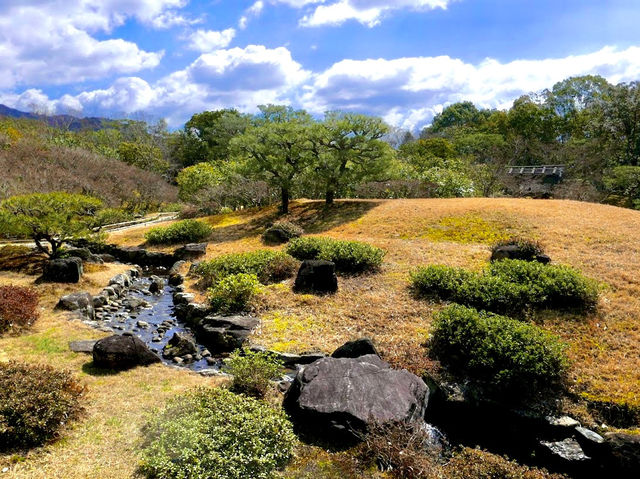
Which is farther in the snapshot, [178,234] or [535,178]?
[535,178]

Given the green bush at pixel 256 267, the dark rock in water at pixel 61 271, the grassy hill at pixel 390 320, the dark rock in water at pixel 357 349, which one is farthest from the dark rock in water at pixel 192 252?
the dark rock in water at pixel 357 349

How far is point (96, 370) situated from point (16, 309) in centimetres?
375

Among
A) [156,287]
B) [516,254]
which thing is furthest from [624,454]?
[156,287]

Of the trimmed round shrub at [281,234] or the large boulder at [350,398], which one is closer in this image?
the large boulder at [350,398]

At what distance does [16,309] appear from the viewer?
390 inches

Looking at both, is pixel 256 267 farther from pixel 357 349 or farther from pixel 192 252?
pixel 357 349

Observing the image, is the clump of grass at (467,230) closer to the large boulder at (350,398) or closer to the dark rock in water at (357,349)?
the dark rock in water at (357,349)

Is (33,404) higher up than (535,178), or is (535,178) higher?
(535,178)

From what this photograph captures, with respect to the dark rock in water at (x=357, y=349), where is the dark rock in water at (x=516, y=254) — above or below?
above

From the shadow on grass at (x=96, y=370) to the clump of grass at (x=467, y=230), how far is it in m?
13.9

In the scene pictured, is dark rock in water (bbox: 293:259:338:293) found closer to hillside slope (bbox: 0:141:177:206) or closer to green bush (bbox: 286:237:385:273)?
green bush (bbox: 286:237:385:273)

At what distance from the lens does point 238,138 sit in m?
23.1

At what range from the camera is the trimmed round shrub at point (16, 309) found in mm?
9617

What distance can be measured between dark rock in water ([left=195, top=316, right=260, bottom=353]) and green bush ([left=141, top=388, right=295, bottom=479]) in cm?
332
